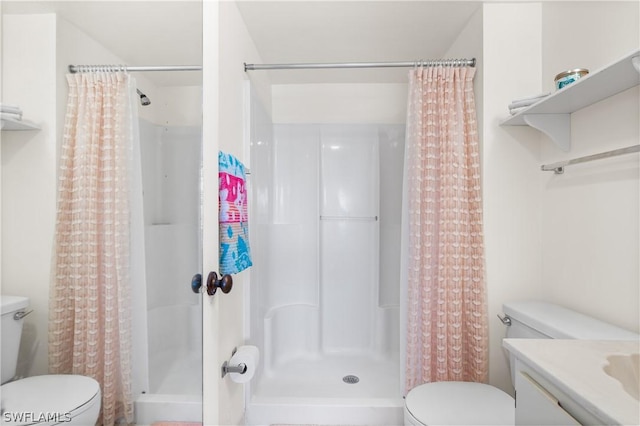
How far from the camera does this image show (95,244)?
519mm

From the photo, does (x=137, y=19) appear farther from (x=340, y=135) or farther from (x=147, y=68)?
(x=340, y=135)

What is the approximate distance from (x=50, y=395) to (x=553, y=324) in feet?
4.94

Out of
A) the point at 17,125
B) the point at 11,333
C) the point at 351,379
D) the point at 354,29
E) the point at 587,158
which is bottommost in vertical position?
the point at 351,379

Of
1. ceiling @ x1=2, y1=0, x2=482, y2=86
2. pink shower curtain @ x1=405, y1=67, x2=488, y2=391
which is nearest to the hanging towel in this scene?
ceiling @ x1=2, y1=0, x2=482, y2=86

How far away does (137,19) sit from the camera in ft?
2.14

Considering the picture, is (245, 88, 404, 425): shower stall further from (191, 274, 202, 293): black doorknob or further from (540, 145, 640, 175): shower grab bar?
(191, 274, 202, 293): black doorknob

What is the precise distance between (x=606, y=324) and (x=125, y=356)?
1569mm

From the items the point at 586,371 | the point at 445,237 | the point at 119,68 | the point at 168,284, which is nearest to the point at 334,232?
the point at 445,237

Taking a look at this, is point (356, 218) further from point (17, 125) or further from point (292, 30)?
point (17, 125)

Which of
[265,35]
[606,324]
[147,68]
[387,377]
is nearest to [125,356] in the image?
[147,68]

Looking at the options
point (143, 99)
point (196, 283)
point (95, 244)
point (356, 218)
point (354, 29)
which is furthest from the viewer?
point (356, 218)

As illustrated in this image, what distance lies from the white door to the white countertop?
952 millimetres

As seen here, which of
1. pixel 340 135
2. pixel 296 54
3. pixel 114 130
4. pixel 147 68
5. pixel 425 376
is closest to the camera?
pixel 114 130

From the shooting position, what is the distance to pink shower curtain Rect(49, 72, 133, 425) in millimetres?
452
